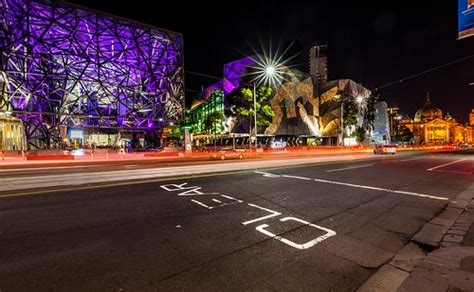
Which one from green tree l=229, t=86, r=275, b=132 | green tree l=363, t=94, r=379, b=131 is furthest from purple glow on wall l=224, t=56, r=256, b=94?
green tree l=363, t=94, r=379, b=131

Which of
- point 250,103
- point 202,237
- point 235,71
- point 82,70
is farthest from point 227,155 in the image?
point 235,71

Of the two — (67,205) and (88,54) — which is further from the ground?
(88,54)

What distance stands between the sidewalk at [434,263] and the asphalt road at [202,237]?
20cm

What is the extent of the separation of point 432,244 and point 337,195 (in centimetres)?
374

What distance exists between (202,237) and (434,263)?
11.5ft

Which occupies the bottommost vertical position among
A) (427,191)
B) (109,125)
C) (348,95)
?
(427,191)

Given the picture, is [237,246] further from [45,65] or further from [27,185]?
[45,65]

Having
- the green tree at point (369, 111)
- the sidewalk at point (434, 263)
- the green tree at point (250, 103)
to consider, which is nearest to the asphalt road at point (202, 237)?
the sidewalk at point (434, 263)

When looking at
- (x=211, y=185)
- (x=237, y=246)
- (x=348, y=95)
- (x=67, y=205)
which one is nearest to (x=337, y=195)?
(x=211, y=185)

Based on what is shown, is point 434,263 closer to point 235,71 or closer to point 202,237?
point 202,237

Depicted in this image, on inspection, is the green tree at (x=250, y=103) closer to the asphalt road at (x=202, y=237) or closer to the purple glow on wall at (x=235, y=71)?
the purple glow on wall at (x=235, y=71)

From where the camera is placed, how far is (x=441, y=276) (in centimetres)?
330

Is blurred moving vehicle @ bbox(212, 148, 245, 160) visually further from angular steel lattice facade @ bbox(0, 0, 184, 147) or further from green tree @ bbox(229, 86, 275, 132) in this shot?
angular steel lattice facade @ bbox(0, 0, 184, 147)

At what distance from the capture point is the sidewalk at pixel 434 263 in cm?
314
